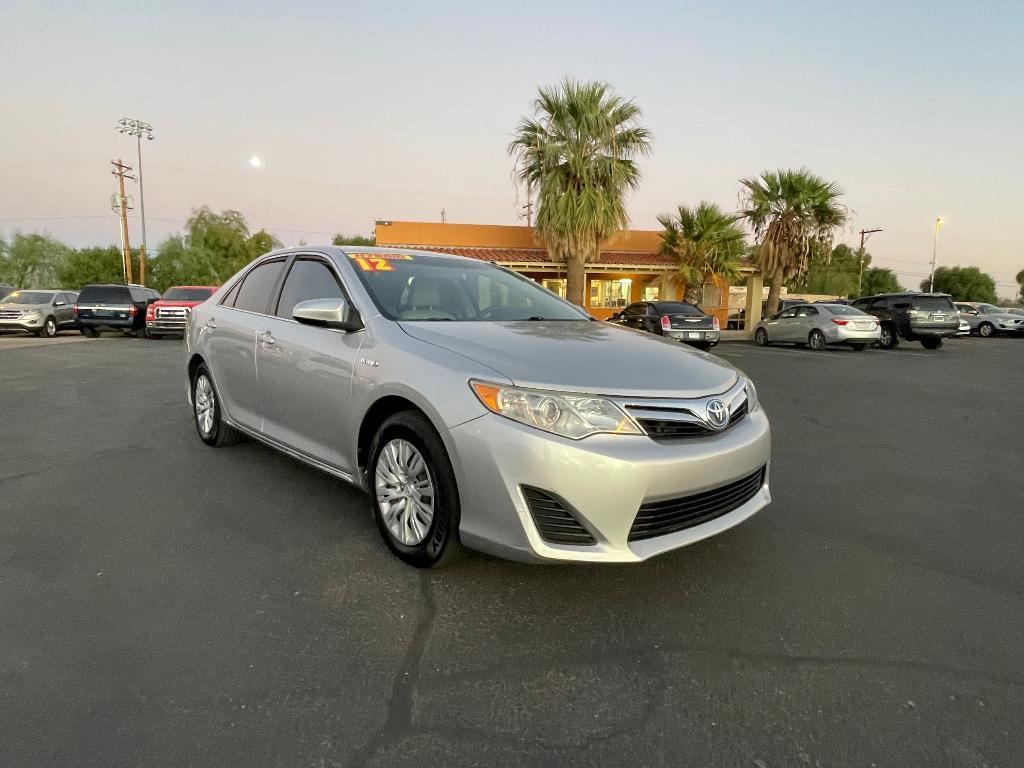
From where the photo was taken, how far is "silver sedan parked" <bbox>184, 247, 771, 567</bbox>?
2414mm

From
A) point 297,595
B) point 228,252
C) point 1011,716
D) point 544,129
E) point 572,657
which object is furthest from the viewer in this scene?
point 228,252

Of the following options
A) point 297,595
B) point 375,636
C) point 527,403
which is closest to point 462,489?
point 527,403

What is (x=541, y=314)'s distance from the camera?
3.90 m

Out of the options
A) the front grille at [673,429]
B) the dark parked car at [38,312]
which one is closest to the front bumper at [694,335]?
the front grille at [673,429]

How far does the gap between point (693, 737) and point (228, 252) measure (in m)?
59.8

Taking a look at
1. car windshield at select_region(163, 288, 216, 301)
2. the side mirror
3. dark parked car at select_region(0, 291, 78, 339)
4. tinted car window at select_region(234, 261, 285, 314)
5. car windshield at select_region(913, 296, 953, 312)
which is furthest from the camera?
car windshield at select_region(163, 288, 216, 301)

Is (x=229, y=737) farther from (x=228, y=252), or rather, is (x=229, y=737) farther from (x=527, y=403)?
(x=228, y=252)

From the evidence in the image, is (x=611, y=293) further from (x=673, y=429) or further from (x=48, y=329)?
(x=673, y=429)

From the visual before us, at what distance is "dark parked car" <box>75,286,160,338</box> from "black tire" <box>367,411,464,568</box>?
64.4 feet

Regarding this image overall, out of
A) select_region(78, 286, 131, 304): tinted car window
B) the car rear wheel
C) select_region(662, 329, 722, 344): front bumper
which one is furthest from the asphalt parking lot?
the car rear wheel

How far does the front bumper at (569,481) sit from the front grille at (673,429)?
0.13 feet

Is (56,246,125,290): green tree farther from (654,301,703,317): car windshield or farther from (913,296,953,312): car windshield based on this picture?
(913,296,953,312): car windshield

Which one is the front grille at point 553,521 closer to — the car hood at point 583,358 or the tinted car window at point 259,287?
the car hood at point 583,358

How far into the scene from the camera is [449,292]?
148 inches
